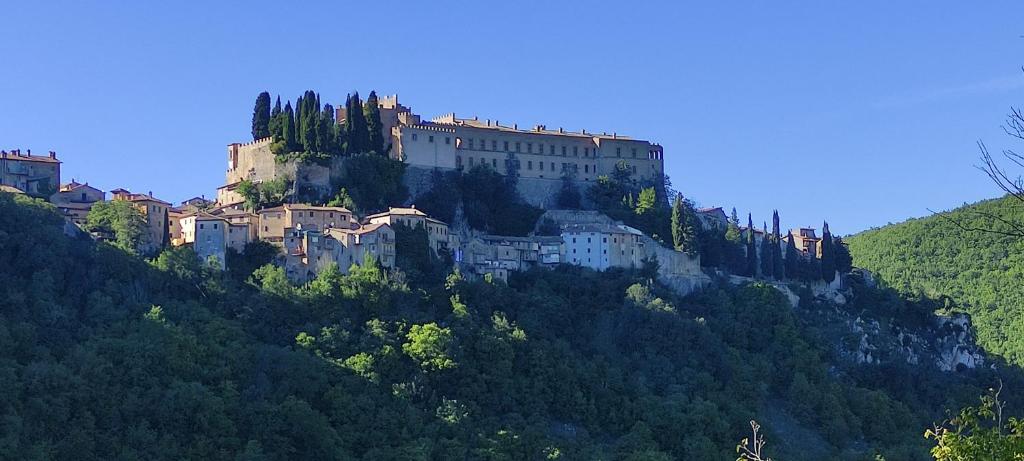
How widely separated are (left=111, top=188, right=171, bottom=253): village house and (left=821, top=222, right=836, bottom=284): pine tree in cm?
3129

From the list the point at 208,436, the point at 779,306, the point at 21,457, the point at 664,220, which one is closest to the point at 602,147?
the point at 664,220

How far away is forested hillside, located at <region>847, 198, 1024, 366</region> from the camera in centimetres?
9300

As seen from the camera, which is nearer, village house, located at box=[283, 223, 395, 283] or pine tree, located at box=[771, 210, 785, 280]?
village house, located at box=[283, 223, 395, 283]

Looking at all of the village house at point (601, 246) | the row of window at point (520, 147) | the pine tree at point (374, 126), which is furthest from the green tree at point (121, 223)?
the village house at point (601, 246)

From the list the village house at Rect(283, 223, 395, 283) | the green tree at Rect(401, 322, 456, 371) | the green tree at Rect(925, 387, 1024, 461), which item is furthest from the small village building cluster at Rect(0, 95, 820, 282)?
the green tree at Rect(925, 387, 1024, 461)

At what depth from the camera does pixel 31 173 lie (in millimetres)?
67500

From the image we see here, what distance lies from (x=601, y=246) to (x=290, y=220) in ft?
44.4

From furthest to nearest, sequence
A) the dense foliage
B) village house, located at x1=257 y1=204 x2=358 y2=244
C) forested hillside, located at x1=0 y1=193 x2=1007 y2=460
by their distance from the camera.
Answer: the dense foliage < village house, located at x1=257 y1=204 x2=358 y2=244 < forested hillside, located at x1=0 y1=193 x2=1007 y2=460

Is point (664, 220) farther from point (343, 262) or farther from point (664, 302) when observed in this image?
point (343, 262)

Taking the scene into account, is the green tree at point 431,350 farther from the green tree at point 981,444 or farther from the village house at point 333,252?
the green tree at point 981,444

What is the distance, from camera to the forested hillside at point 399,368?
173 ft

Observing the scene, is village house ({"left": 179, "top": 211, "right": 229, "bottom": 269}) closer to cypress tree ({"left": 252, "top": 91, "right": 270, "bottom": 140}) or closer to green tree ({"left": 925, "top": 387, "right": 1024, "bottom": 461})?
cypress tree ({"left": 252, "top": 91, "right": 270, "bottom": 140})

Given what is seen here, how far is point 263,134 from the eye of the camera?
70875 millimetres

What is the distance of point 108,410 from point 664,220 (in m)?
29.5
